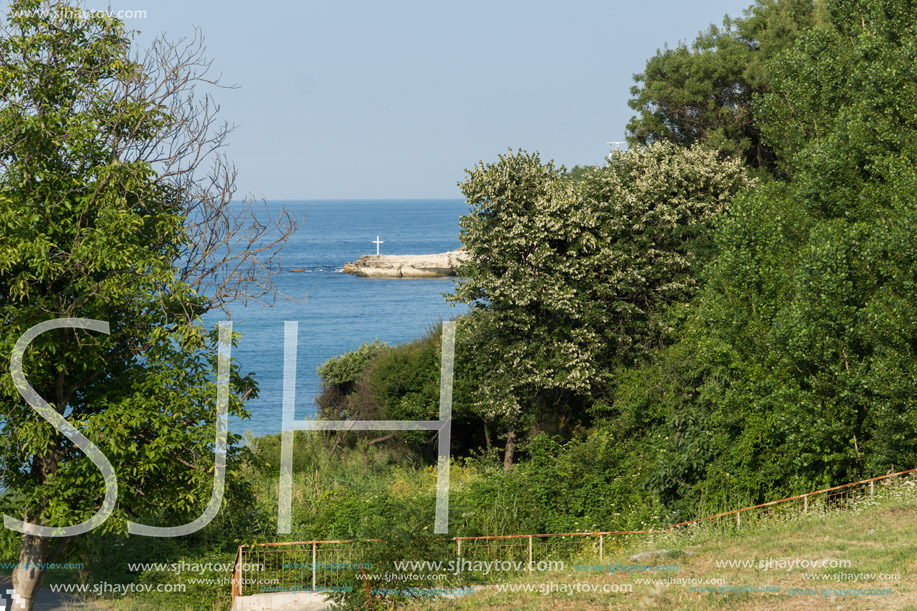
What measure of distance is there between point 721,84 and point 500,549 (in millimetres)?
24892

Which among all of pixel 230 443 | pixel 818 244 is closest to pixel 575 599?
pixel 230 443

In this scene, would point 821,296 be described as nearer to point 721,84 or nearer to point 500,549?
point 500,549

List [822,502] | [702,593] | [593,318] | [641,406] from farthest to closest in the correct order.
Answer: [593,318], [641,406], [822,502], [702,593]

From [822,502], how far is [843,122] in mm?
8564

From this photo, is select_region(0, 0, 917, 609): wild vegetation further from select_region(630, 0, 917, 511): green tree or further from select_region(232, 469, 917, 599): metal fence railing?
select_region(232, 469, 917, 599): metal fence railing

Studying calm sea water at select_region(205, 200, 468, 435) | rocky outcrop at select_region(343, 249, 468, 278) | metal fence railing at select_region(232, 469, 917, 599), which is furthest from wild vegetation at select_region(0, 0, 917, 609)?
rocky outcrop at select_region(343, 249, 468, 278)

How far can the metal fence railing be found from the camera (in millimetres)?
14000

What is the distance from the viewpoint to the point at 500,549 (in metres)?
15.9

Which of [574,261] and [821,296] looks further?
[574,261]

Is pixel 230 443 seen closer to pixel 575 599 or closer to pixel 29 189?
pixel 29 189

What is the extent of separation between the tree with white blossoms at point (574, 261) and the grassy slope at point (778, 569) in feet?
37.3

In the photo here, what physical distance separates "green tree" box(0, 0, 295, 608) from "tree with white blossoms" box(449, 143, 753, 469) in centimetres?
1467

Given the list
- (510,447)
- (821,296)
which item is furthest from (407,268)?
(821,296)

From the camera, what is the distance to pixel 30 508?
33.6 feet
